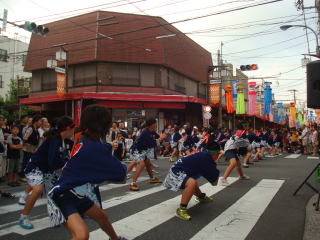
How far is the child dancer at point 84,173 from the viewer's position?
2789 millimetres

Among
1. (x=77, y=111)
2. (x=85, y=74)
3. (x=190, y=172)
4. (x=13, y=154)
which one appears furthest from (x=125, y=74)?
(x=190, y=172)

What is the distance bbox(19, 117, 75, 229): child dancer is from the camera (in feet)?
13.7

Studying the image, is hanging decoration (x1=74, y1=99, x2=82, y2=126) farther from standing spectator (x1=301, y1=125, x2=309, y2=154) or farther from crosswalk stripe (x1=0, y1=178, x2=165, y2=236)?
standing spectator (x1=301, y1=125, x2=309, y2=154)

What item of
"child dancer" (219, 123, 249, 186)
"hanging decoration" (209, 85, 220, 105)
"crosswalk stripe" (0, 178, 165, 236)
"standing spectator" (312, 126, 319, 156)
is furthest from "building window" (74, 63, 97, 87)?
"crosswalk stripe" (0, 178, 165, 236)

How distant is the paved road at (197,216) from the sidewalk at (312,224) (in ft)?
0.31

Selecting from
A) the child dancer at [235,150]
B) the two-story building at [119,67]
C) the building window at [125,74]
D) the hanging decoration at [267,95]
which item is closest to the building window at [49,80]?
the two-story building at [119,67]

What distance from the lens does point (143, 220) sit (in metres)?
4.92

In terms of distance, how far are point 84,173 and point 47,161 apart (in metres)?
2.10

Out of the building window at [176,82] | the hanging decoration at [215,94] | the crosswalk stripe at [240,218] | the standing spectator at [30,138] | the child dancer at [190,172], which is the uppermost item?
the building window at [176,82]

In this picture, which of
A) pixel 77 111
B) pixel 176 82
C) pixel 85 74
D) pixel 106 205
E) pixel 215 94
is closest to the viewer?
pixel 106 205

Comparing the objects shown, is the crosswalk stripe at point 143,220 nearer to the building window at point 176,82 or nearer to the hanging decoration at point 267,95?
the building window at point 176,82

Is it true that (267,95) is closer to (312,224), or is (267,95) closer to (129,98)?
(129,98)

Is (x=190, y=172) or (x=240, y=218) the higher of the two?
(x=190, y=172)

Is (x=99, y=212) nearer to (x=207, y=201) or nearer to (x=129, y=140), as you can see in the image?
(x=207, y=201)
